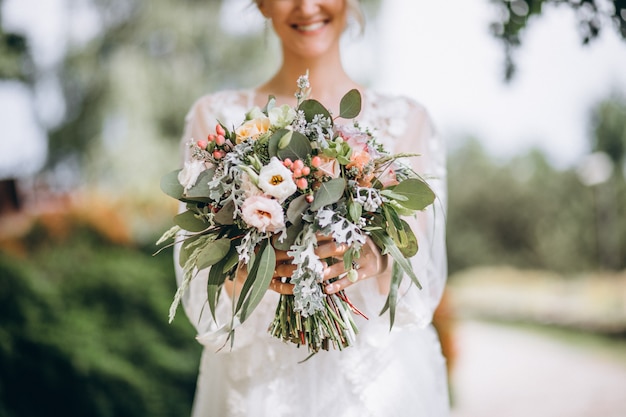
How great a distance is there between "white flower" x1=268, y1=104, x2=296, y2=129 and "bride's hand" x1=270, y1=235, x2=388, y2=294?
1.01 ft

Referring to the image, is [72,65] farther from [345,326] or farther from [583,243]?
[583,243]

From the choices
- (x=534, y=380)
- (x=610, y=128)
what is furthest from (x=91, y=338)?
(x=610, y=128)

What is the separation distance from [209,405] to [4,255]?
2.85 m

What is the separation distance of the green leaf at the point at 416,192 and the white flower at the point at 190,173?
0.51 metres

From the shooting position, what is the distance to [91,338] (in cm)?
391

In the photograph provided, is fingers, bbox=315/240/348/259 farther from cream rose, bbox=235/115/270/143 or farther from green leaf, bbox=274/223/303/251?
cream rose, bbox=235/115/270/143

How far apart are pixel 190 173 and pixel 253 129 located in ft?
0.65

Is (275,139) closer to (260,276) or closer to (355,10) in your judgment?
(260,276)

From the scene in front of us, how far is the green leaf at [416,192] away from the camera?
156 centimetres

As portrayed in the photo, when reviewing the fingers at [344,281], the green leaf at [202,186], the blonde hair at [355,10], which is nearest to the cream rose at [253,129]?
the green leaf at [202,186]

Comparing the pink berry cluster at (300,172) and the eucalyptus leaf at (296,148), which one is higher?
the eucalyptus leaf at (296,148)

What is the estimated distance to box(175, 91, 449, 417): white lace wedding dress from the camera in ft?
5.90

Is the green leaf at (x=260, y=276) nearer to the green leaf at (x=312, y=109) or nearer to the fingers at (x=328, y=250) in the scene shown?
the fingers at (x=328, y=250)

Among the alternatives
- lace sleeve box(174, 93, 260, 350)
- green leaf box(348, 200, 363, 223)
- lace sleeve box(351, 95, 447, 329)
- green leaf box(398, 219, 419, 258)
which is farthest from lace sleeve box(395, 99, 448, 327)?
lace sleeve box(174, 93, 260, 350)
